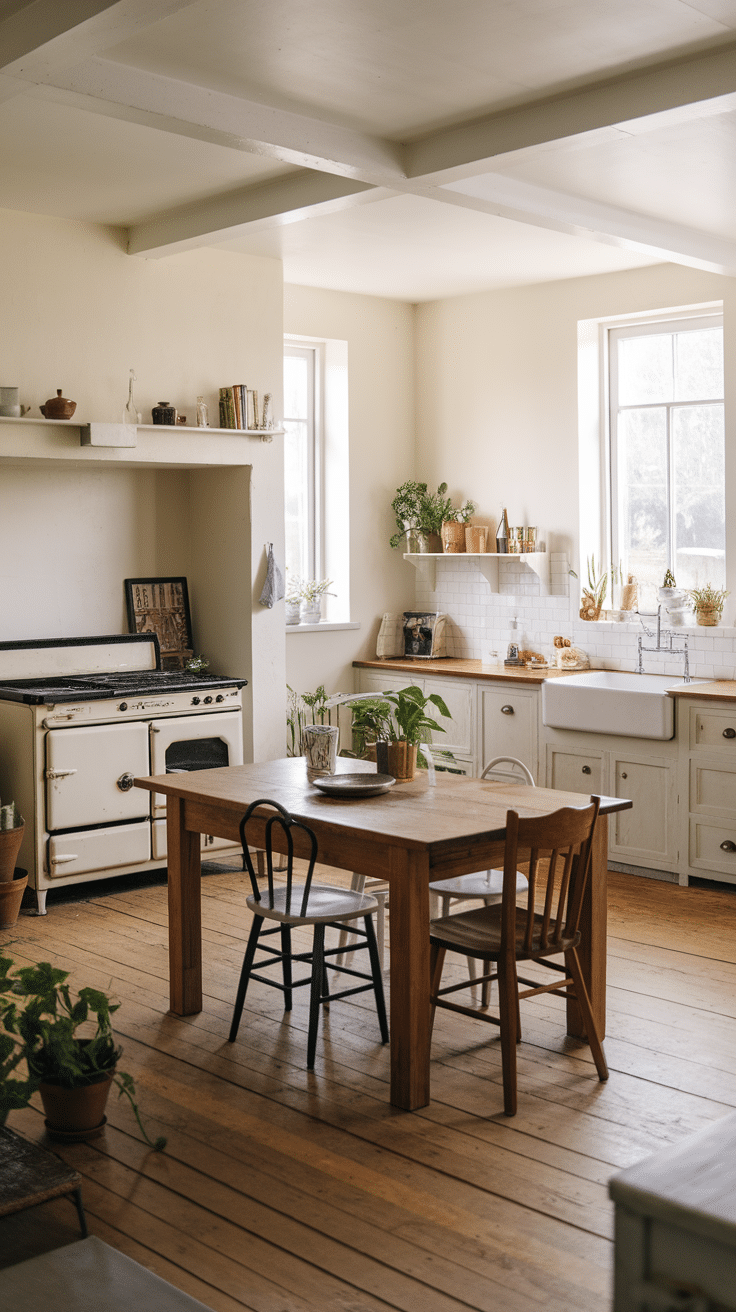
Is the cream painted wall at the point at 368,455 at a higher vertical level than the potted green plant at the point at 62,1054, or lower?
higher

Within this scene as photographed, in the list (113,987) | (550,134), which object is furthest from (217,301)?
(113,987)

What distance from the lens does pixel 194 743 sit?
20.9 feet

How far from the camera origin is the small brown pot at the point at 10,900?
18.2 ft

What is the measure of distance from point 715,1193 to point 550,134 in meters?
3.82

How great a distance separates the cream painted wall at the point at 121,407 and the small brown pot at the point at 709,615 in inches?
90.2

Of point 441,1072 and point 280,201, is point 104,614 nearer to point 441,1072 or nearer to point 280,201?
point 280,201

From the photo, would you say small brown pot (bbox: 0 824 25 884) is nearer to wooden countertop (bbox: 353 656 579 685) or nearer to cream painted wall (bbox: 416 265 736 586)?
wooden countertop (bbox: 353 656 579 685)

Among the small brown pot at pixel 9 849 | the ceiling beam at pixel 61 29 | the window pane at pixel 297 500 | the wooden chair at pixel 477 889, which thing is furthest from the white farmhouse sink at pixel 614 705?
the ceiling beam at pixel 61 29

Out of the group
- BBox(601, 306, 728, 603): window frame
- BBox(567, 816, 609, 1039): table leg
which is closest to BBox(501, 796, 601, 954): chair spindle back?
BBox(567, 816, 609, 1039): table leg

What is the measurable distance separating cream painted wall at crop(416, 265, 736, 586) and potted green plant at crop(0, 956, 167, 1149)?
188 inches

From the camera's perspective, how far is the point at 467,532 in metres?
7.77

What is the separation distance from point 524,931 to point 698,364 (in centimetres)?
423

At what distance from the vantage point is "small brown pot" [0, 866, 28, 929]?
18.2 feet

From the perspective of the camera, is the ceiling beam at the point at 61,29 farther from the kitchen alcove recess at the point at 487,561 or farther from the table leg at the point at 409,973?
the kitchen alcove recess at the point at 487,561
